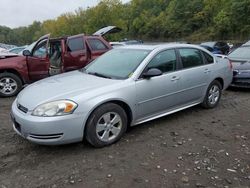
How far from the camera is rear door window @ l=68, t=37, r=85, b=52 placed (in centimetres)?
934

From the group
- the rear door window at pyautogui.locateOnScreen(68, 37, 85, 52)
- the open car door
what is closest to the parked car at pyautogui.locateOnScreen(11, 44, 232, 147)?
the open car door

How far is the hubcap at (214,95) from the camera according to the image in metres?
6.30

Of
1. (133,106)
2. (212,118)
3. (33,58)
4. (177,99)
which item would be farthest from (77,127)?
(33,58)

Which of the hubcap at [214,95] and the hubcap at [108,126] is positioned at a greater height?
the hubcap at [108,126]

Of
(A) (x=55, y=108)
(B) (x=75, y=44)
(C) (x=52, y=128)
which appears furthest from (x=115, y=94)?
(B) (x=75, y=44)

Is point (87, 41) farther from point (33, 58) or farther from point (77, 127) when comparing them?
point (77, 127)

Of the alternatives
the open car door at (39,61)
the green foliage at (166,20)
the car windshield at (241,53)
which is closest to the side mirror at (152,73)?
the open car door at (39,61)

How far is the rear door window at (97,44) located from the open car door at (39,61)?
1.46m

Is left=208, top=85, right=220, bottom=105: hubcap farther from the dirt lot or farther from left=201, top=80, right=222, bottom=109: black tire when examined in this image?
the dirt lot

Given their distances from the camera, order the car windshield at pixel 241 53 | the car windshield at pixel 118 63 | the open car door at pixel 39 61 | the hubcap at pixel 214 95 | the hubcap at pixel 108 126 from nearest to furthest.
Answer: the hubcap at pixel 108 126 → the car windshield at pixel 118 63 → the hubcap at pixel 214 95 → the open car door at pixel 39 61 → the car windshield at pixel 241 53

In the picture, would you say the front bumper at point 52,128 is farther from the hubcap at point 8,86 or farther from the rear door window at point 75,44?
the rear door window at point 75,44

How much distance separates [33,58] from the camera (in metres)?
8.48

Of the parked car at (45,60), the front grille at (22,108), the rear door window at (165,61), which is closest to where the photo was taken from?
the front grille at (22,108)

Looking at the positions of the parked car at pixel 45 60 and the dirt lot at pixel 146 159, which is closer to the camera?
the dirt lot at pixel 146 159
